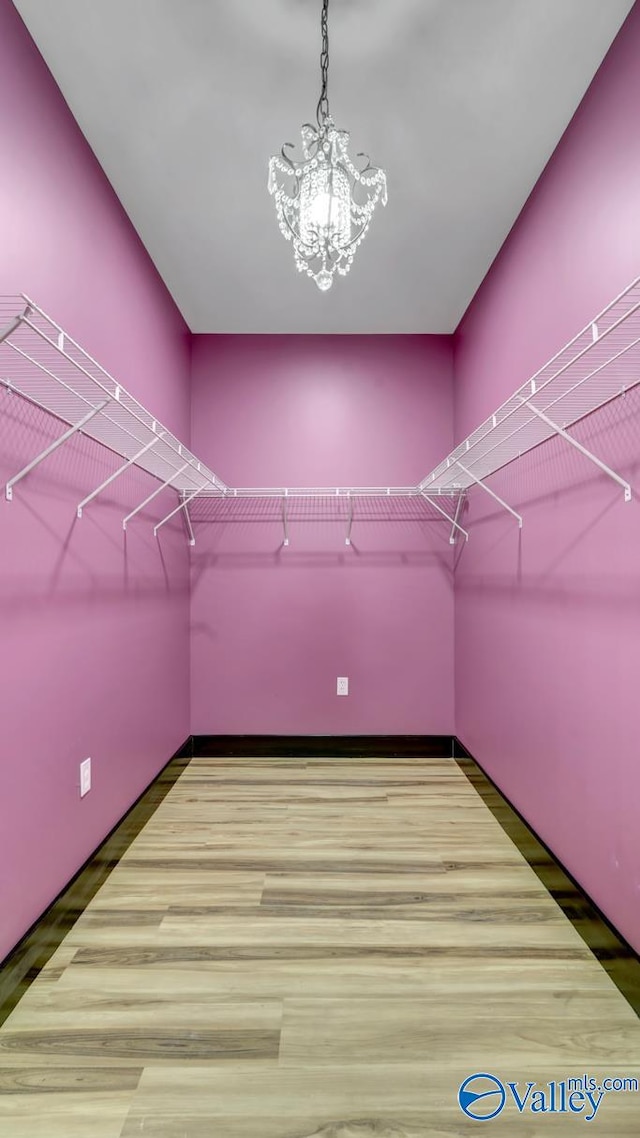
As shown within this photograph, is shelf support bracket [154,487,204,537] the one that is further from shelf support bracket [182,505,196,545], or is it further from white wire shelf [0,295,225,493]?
white wire shelf [0,295,225,493]

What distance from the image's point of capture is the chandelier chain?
129cm

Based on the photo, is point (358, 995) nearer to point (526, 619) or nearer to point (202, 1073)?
point (202, 1073)

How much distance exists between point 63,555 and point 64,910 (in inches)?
42.2

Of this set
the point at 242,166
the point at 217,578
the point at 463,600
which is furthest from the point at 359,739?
the point at 242,166

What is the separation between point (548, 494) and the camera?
5.94 ft

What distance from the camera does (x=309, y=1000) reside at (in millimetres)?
1291

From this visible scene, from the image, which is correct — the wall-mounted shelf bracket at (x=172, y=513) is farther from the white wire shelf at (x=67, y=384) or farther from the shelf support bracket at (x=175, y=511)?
the white wire shelf at (x=67, y=384)

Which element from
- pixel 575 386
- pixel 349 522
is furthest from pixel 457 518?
pixel 575 386

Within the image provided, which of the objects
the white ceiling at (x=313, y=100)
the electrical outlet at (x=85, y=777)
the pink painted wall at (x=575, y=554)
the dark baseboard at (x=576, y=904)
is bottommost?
the dark baseboard at (x=576, y=904)

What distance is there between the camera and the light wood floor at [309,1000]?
1043mm

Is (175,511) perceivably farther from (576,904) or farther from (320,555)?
(576,904)

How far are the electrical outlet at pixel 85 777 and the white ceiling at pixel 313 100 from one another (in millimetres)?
2083

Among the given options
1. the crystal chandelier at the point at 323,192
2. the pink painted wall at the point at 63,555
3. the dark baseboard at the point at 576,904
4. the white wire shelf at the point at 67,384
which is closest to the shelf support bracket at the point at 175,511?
the pink painted wall at the point at 63,555

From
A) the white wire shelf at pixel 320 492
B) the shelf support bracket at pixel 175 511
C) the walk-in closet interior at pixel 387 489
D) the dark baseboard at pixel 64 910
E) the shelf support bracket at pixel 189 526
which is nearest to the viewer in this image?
the walk-in closet interior at pixel 387 489
